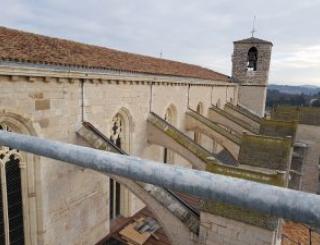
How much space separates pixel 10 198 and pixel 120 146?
4860 mm

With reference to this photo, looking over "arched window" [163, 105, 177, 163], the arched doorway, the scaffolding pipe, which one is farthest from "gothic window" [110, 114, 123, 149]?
the scaffolding pipe

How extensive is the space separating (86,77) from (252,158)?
5.99 metres

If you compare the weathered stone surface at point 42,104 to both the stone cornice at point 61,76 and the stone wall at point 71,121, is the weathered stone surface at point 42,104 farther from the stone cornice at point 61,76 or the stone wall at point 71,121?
the stone cornice at point 61,76

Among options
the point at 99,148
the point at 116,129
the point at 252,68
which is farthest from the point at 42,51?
the point at 252,68

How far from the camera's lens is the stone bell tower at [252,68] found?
27.5 meters

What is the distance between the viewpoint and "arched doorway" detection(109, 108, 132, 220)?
35.2ft

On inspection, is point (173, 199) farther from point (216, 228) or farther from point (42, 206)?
point (42, 206)

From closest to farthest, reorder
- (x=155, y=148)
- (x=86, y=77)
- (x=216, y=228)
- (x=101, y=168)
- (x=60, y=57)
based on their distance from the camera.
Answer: (x=101, y=168) → (x=216, y=228) → (x=86, y=77) → (x=60, y=57) → (x=155, y=148)

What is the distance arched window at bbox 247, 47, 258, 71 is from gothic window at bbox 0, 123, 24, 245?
85.6ft

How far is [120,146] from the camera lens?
11219 millimetres

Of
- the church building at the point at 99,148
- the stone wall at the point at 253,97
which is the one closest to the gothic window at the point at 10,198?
the church building at the point at 99,148

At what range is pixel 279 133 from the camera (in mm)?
14703

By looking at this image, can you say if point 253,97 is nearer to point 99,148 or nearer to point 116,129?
point 116,129

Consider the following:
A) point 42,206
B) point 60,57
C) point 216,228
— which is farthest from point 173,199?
point 60,57
